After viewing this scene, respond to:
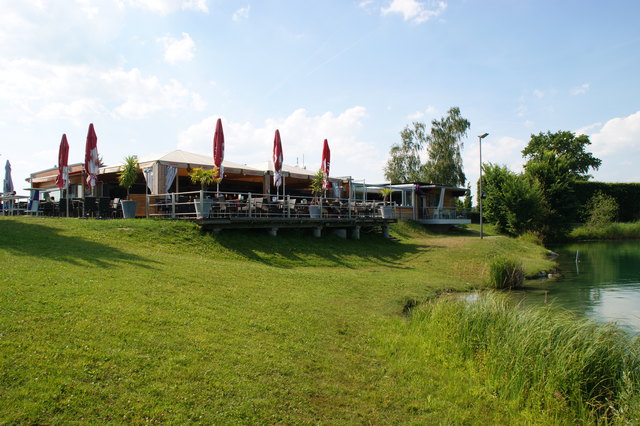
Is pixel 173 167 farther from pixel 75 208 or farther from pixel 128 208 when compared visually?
pixel 75 208

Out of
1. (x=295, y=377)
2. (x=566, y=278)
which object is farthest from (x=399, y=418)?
(x=566, y=278)

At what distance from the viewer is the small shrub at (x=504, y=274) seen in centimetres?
1603

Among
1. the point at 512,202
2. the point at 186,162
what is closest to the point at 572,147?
the point at 512,202

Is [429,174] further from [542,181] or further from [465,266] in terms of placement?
[465,266]

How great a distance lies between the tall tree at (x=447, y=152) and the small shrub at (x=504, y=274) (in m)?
31.5

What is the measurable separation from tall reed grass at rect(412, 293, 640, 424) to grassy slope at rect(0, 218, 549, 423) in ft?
1.24

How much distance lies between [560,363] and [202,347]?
15.9 ft

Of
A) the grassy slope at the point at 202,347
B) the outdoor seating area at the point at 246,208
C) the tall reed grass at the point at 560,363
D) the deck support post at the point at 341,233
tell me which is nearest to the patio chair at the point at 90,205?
the outdoor seating area at the point at 246,208

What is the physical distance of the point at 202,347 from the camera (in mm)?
6094

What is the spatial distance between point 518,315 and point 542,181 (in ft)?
114

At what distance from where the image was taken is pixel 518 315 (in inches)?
324

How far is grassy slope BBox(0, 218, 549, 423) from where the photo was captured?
15.5 feet

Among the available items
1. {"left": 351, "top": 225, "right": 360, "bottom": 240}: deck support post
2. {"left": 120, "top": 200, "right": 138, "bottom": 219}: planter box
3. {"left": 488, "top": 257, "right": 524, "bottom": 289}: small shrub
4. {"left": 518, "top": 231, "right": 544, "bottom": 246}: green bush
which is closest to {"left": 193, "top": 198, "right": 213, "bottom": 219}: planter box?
{"left": 120, "top": 200, "right": 138, "bottom": 219}: planter box

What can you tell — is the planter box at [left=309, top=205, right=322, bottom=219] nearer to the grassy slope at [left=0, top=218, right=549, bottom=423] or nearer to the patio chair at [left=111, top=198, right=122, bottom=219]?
the grassy slope at [left=0, top=218, right=549, bottom=423]
